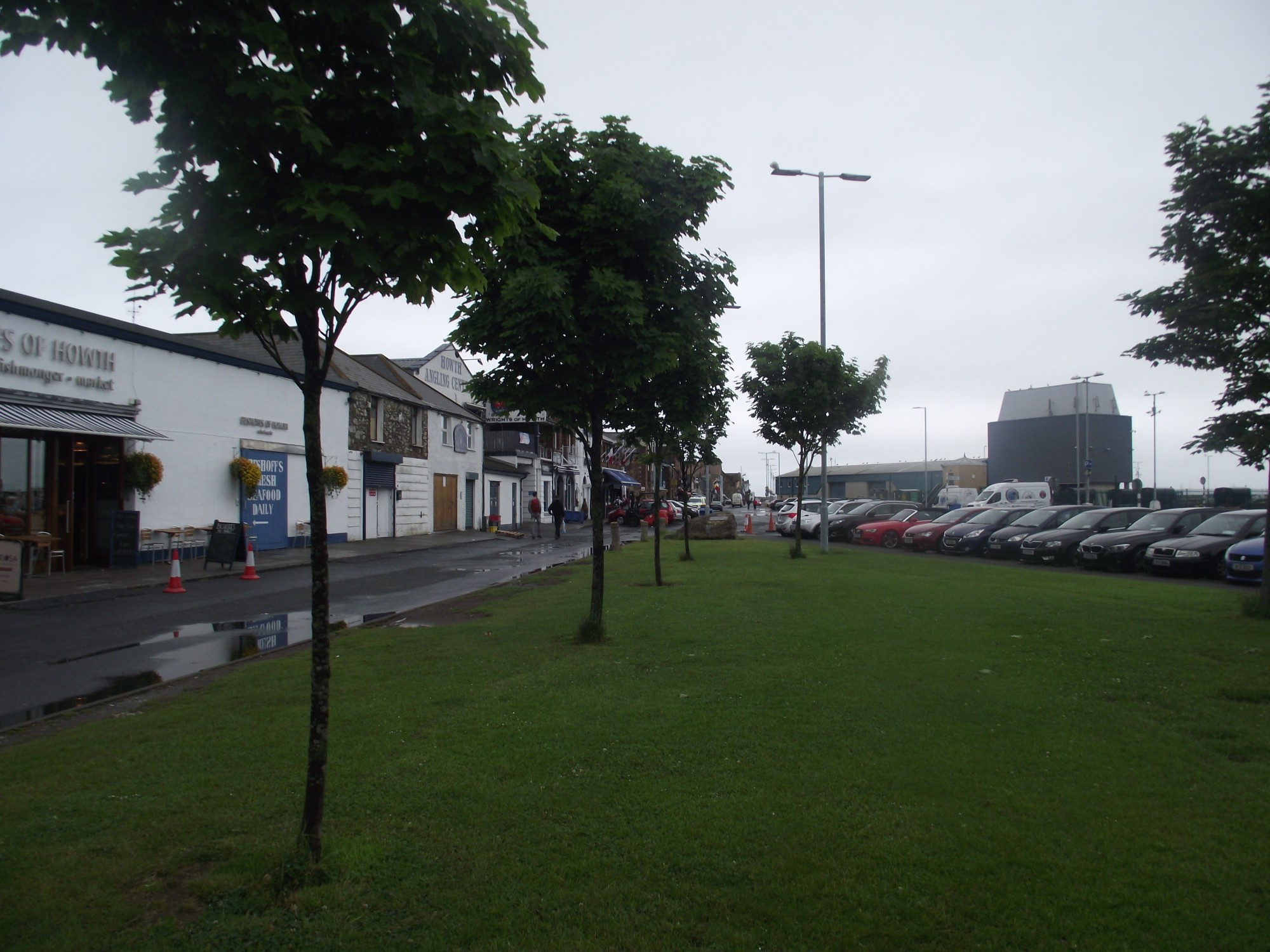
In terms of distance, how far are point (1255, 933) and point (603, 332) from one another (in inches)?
271

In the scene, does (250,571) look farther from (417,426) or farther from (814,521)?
(814,521)

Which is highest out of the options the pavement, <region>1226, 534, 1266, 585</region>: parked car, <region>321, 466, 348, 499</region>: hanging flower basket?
<region>321, 466, 348, 499</region>: hanging flower basket

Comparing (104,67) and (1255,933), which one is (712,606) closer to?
(1255,933)

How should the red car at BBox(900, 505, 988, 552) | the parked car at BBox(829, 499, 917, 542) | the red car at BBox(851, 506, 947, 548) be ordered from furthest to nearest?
the parked car at BBox(829, 499, 917, 542), the red car at BBox(851, 506, 947, 548), the red car at BBox(900, 505, 988, 552)

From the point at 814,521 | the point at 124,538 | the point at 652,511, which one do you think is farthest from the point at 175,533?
the point at 652,511

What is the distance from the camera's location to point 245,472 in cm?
2389

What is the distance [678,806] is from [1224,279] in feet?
28.4

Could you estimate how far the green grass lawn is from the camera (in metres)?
3.30

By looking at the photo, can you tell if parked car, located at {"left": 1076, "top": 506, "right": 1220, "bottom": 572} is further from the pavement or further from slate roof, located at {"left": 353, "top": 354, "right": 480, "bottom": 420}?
slate roof, located at {"left": 353, "top": 354, "right": 480, "bottom": 420}

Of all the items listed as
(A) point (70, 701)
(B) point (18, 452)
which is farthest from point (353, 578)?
(A) point (70, 701)

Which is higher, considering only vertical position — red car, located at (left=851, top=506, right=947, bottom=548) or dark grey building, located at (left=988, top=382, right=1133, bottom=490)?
dark grey building, located at (left=988, top=382, right=1133, bottom=490)

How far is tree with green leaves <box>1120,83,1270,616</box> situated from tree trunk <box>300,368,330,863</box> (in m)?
9.58

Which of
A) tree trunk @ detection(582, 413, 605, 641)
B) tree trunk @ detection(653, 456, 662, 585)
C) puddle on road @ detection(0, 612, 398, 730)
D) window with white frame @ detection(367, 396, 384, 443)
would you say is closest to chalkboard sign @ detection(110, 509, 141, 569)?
puddle on road @ detection(0, 612, 398, 730)

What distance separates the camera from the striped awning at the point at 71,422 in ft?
53.8
